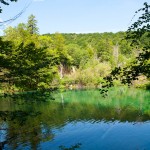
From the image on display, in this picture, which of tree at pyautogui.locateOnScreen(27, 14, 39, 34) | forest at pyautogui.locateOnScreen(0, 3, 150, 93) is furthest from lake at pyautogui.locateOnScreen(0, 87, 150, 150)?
tree at pyautogui.locateOnScreen(27, 14, 39, 34)

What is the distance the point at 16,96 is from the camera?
8.83 meters

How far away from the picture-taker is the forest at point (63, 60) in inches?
281

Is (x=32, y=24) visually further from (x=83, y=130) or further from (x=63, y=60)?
(x=83, y=130)

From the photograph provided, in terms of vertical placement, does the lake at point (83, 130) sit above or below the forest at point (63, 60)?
below

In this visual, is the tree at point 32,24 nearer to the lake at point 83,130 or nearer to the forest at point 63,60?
the forest at point 63,60

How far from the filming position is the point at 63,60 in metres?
99.0

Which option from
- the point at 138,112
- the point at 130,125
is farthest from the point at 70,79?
the point at 130,125

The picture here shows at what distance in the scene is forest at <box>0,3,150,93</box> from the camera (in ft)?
23.4

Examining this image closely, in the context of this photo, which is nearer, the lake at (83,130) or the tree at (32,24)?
the lake at (83,130)

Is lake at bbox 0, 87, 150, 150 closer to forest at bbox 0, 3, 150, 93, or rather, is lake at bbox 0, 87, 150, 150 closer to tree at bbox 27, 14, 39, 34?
forest at bbox 0, 3, 150, 93

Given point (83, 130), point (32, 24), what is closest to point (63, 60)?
point (32, 24)

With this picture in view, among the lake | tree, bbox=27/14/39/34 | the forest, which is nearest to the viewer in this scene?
the forest

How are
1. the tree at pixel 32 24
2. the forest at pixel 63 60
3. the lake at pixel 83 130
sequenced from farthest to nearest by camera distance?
the tree at pixel 32 24 → the lake at pixel 83 130 → the forest at pixel 63 60

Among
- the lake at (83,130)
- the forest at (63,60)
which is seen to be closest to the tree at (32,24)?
the forest at (63,60)
